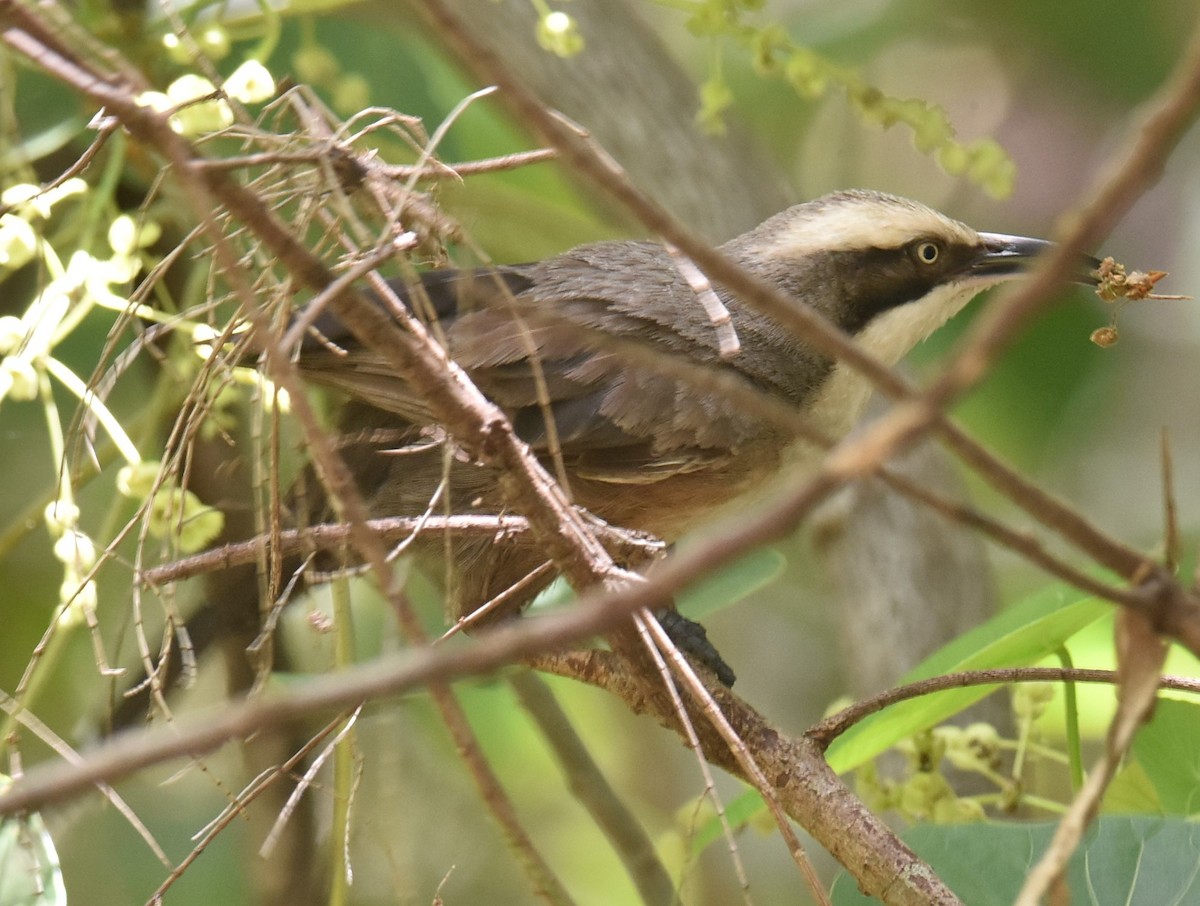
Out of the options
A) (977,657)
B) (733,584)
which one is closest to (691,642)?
(733,584)

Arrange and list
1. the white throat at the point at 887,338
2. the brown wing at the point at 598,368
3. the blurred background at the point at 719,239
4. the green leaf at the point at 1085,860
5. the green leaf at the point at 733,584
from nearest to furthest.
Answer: the green leaf at the point at 1085,860
the brown wing at the point at 598,368
the green leaf at the point at 733,584
the white throat at the point at 887,338
the blurred background at the point at 719,239

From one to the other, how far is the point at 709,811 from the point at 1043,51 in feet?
12.3

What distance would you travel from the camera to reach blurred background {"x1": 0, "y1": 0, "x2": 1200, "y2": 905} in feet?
9.91

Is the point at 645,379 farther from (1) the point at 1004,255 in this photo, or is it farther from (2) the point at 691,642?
(1) the point at 1004,255

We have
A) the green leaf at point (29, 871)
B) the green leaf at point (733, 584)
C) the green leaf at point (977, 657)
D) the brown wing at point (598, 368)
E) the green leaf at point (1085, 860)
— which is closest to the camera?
the green leaf at point (29, 871)

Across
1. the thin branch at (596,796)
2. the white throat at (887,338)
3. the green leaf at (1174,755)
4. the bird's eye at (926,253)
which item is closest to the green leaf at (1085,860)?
the green leaf at (1174,755)

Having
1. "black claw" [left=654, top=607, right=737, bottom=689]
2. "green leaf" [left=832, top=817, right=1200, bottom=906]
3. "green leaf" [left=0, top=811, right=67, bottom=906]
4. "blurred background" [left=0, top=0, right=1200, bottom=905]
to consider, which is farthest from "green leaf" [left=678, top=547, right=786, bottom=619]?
"green leaf" [left=0, top=811, right=67, bottom=906]

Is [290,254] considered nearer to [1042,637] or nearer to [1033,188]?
[1042,637]

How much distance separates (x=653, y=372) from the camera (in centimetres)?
230

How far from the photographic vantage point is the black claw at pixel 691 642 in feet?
8.25

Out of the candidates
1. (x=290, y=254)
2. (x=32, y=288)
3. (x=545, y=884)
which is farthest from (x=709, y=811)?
(x=32, y=288)

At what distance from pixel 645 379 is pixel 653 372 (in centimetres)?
18

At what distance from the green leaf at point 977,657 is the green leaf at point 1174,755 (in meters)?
0.17

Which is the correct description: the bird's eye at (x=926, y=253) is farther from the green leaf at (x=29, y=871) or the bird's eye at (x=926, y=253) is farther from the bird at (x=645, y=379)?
the green leaf at (x=29, y=871)
